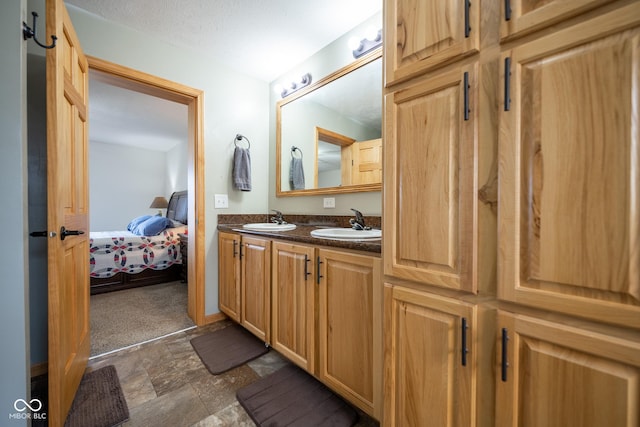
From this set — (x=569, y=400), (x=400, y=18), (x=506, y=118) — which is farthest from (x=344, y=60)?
(x=569, y=400)

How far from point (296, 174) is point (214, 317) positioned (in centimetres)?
153

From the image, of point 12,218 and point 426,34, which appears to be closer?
point 426,34

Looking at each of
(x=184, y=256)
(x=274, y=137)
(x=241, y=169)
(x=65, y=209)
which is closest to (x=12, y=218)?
(x=65, y=209)

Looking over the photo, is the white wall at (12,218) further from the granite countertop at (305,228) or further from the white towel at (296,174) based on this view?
the white towel at (296,174)

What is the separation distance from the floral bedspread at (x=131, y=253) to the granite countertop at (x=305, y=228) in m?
1.69

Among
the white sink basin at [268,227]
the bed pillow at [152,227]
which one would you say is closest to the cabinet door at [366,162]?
the white sink basin at [268,227]

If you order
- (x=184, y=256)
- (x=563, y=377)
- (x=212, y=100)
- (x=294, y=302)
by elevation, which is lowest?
(x=184, y=256)

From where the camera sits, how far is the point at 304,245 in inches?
55.6

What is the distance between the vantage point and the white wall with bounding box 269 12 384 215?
1.82 meters

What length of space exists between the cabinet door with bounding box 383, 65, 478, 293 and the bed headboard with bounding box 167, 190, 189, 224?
4524 mm

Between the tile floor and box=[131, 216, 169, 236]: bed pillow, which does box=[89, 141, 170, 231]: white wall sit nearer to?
box=[131, 216, 169, 236]: bed pillow

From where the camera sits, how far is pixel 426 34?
0.84 meters

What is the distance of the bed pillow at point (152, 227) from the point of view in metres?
3.58

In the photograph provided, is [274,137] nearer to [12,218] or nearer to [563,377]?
[12,218]
